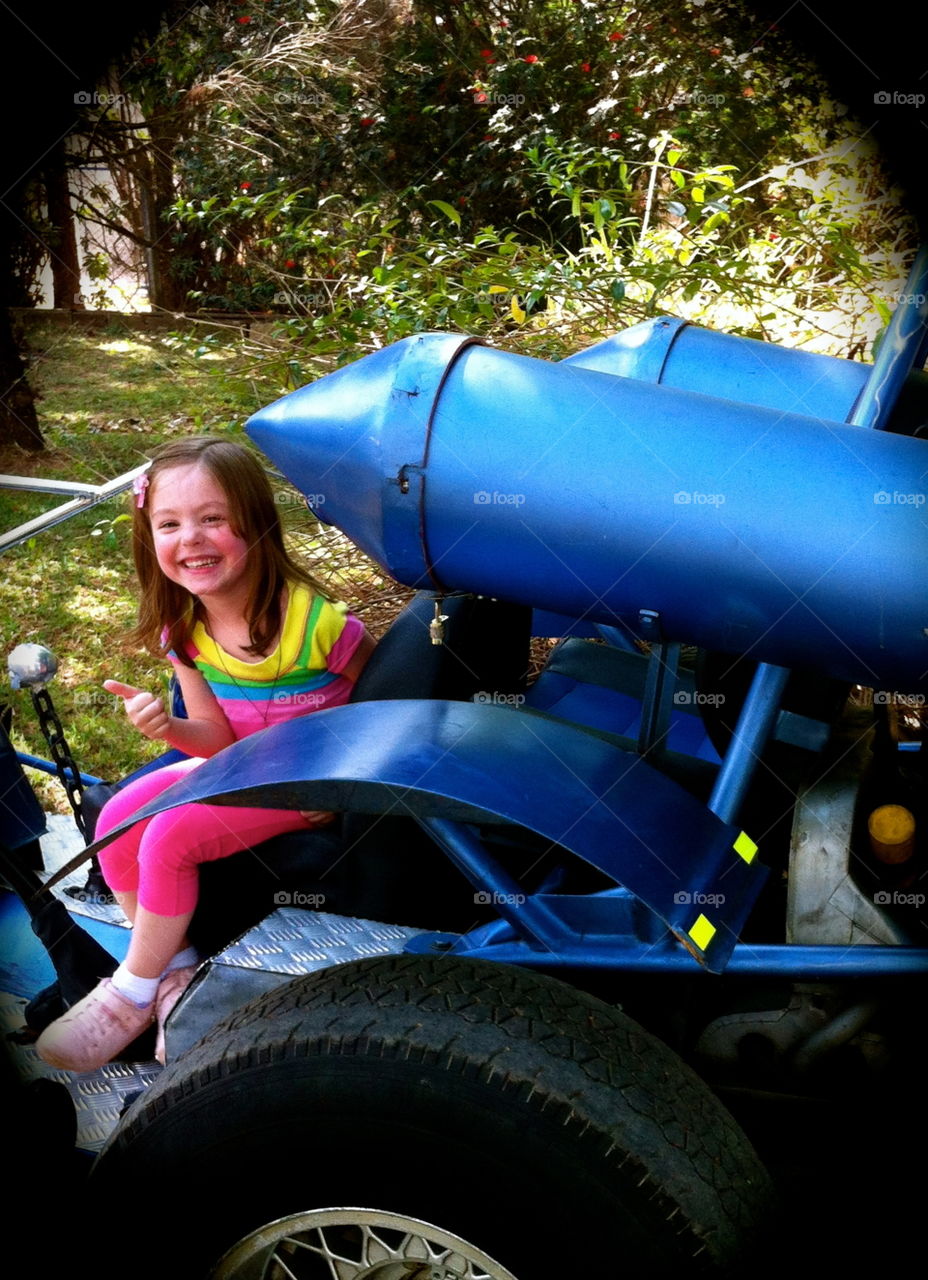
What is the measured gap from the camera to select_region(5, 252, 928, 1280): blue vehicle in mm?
1319

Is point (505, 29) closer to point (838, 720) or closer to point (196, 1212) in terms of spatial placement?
point (838, 720)

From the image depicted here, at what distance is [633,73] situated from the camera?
5453 millimetres

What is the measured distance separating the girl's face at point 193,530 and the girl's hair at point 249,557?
2 centimetres

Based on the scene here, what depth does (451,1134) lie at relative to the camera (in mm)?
1312

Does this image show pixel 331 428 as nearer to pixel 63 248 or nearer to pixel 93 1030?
pixel 93 1030

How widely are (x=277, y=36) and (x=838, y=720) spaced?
5.51 m

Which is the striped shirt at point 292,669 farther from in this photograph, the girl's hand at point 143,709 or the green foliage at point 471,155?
the green foliage at point 471,155

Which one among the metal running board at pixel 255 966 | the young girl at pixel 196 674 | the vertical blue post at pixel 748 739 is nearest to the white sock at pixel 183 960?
the young girl at pixel 196 674

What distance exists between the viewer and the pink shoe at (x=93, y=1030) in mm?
1984

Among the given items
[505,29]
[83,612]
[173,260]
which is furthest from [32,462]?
[505,29]

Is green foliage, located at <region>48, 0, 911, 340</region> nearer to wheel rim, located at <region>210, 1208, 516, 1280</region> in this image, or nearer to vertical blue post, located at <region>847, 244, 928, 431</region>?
vertical blue post, located at <region>847, 244, 928, 431</region>

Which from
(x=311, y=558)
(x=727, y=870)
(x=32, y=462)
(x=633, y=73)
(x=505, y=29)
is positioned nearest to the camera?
(x=727, y=870)

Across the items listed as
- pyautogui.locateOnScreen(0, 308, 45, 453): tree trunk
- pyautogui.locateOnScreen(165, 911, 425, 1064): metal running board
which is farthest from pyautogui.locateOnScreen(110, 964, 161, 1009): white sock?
pyautogui.locateOnScreen(0, 308, 45, 453): tree trunk

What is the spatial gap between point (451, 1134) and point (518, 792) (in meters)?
0.43
